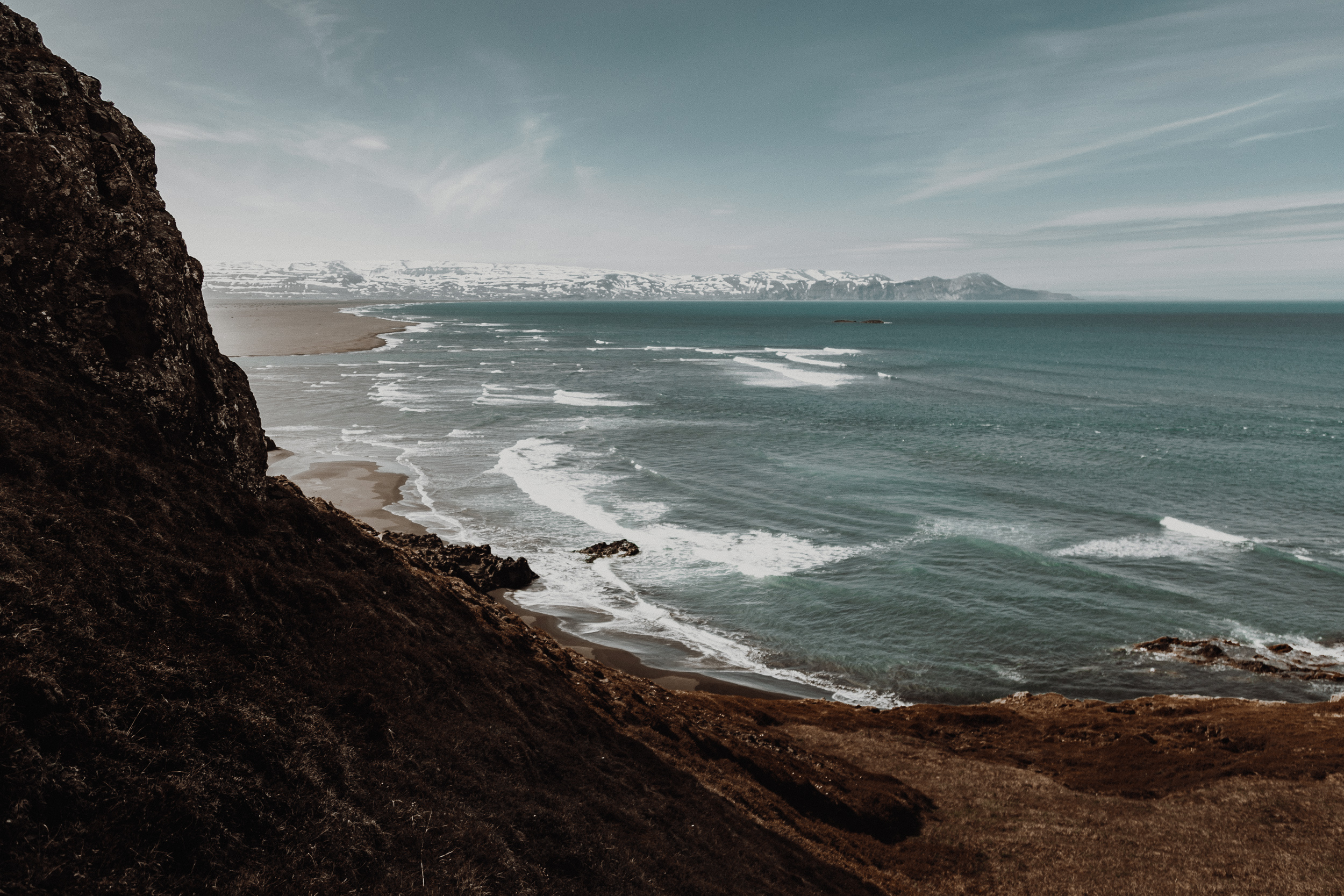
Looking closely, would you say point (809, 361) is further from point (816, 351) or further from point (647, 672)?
point (647, 672)

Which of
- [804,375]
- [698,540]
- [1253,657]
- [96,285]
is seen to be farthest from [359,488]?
[804,375]

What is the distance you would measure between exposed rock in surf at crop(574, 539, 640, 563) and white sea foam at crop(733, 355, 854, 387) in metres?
60.5

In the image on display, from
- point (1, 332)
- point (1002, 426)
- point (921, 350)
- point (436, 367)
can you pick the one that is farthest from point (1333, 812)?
point (921, 350)

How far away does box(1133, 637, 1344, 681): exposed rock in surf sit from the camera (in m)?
25.4

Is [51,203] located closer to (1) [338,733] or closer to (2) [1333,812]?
(1) [338,733]

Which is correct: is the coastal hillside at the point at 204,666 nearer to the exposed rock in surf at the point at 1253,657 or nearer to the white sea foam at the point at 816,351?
the exposed rock in surf at the point at 1253,657

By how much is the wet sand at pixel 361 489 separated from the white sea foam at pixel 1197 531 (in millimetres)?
39468

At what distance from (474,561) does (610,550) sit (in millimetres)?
6963

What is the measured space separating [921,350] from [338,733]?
150m

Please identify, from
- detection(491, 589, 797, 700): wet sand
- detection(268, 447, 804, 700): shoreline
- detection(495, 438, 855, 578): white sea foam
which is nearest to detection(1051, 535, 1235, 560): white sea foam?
detection(495, 438, 855, 578): white sea foam

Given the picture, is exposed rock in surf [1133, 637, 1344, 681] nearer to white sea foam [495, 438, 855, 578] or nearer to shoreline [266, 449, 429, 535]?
white sea foam [495, 438, 855, 578]

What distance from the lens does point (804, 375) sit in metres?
103

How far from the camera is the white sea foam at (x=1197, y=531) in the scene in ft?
120

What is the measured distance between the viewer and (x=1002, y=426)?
64.4m
